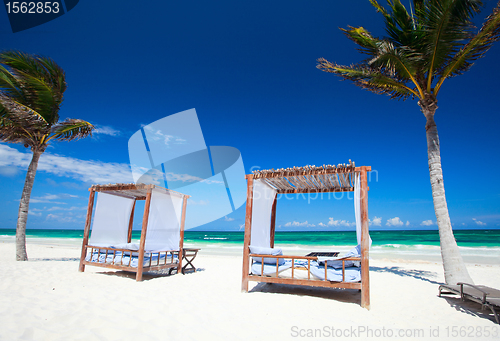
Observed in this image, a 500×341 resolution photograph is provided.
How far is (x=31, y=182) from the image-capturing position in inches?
299

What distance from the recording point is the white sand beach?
2686 millimetres

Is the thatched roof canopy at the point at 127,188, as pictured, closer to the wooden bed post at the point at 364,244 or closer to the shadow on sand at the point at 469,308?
the wooden bed post at the point at 364,244

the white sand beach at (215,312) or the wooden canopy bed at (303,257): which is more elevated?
the wooden canopy bed at (303,257)

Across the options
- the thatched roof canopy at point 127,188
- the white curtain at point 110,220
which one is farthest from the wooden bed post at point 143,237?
the white curtain at point 110,220

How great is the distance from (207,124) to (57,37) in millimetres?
7521

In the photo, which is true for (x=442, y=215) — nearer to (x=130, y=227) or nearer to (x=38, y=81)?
(x=130, y=227)

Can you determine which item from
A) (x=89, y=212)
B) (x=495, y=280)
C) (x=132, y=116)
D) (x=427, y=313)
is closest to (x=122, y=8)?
(x=132, y=116)

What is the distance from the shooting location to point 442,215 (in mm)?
5625

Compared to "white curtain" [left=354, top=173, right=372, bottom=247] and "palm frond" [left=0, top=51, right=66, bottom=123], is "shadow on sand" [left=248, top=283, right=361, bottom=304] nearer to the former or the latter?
"white curtain" [left=354, top=173, right=372, bottom=247]

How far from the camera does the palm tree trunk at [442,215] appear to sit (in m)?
5.35

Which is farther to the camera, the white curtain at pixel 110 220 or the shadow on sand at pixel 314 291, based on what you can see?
the white curtain at pixel 110 220

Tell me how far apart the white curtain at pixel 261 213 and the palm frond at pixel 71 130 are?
20.1 ft

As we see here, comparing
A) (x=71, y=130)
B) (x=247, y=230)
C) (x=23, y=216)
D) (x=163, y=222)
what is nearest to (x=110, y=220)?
(x=163, y=222)

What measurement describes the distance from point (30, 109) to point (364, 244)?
29.2 feet
